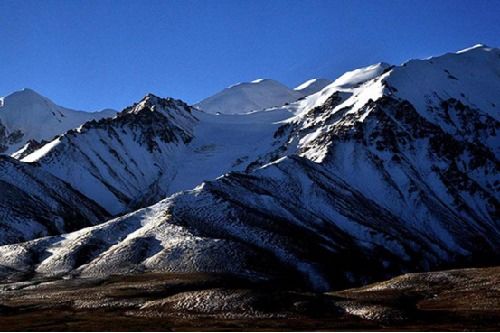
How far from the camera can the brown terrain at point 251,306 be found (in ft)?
271

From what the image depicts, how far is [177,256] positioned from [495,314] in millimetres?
82756

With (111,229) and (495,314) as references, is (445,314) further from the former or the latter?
(111,229)

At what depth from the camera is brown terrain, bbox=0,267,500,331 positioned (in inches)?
3253

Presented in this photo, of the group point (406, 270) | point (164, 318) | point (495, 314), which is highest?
point (164, 318)

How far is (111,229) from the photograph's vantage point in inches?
6845

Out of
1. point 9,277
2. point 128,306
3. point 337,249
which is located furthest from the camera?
point 337,249

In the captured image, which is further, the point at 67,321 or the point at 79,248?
the point at 79,248

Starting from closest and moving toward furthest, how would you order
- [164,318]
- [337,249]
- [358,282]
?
[164,318], [358,282], [337,249]

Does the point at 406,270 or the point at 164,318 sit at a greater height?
the point at 164,318

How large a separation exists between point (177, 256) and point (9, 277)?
33.4m

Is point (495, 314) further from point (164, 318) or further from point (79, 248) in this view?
point (79, 248)

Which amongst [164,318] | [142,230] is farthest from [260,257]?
[164,318]

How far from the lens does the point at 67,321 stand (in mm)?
88312

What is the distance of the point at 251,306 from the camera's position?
312ft
